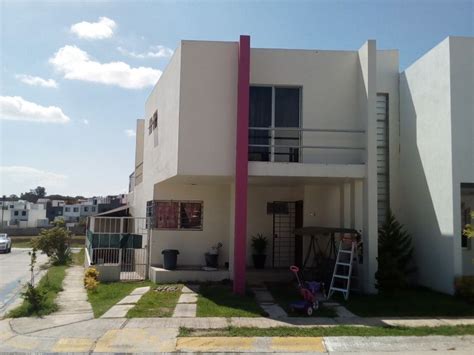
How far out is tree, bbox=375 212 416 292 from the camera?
Result: 1130cm

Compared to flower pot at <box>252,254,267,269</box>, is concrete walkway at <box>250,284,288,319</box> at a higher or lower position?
lower

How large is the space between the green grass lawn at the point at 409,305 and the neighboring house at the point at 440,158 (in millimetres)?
826

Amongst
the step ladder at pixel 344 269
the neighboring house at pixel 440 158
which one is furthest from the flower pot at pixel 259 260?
the neighboring house at pixel 440 158

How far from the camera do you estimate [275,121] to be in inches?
510

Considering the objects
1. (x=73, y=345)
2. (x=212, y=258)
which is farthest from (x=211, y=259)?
(x=73, y=345)

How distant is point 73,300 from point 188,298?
9.71 ft

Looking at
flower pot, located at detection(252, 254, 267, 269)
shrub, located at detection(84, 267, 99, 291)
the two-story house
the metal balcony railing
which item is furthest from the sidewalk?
flower pot, located at detection(252, 254, 267, 269)

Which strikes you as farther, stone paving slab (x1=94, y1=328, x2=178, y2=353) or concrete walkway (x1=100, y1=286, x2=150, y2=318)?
concrete walkway (x1=100, y1=286, x2=150, y2=318)

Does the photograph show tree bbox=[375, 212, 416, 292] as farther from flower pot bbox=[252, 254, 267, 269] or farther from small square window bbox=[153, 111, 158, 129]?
small square window bbox=[153, 111, 158, 129]

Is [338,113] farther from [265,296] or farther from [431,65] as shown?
[265,296]

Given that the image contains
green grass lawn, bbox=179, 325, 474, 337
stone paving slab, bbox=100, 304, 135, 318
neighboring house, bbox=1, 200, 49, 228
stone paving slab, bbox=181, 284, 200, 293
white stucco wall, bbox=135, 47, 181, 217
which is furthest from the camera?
neighboring house, bbox=1, 200, 49, 228

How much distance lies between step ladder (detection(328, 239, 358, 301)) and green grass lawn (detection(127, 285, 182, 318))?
12.5 feet

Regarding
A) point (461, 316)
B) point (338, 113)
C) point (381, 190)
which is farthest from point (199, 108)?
point (461, 316)

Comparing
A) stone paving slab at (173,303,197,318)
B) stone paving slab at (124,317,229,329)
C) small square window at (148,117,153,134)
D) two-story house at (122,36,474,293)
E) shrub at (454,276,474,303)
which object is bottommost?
stone paving slab at (124,317,229,329)
